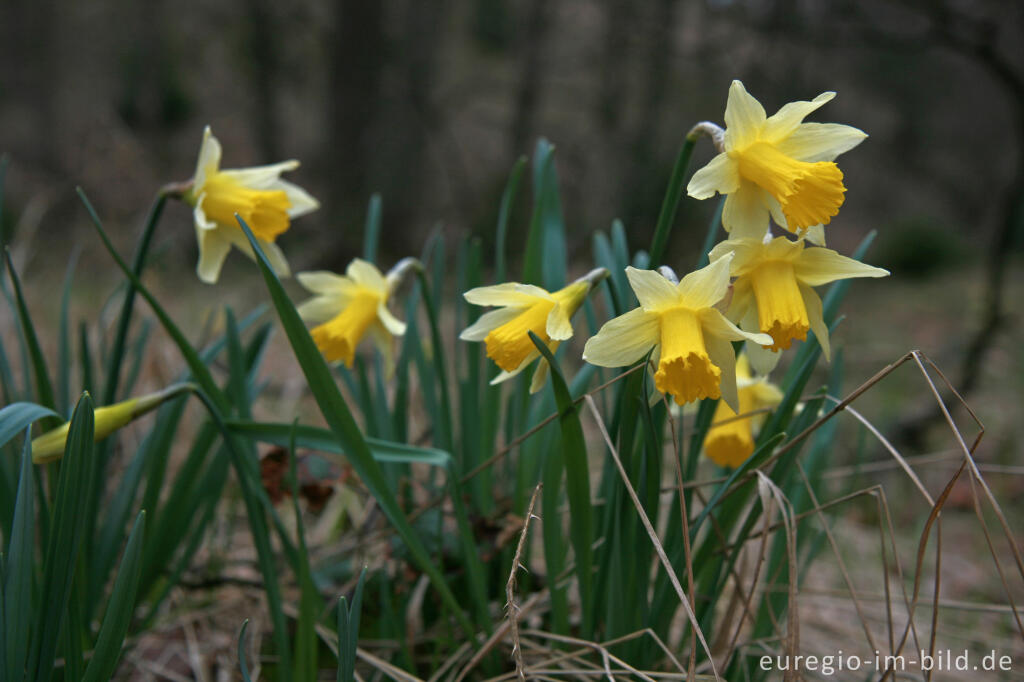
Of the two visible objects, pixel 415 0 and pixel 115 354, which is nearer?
pixel 115 354

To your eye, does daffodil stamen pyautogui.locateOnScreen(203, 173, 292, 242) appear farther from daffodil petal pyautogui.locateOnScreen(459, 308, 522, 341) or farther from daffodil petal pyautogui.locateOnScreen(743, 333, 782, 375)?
daffodil petal pyautogui.locateOnScreen(743, 333, 782, 375)

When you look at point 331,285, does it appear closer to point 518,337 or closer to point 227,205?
point 227,205

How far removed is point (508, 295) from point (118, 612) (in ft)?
1.75

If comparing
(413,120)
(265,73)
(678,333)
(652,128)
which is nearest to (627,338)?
(678,333)

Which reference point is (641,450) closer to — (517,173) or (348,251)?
(517,173)

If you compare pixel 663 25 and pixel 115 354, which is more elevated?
pixel 663 25

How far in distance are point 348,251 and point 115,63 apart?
7.55 m

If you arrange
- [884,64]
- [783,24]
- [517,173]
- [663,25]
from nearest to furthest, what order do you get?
[517,173], [783,24], [663,25], [884,64]

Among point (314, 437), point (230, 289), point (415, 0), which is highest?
point (415, 0)

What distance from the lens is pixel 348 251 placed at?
17.0 feet

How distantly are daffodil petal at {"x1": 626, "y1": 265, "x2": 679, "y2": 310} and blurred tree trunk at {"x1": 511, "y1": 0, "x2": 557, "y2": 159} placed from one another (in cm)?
564

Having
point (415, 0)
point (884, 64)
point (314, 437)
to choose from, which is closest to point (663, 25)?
point (415, 0)

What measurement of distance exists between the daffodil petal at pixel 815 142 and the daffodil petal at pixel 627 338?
9.8 inches

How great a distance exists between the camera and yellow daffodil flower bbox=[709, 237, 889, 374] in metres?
0.77
